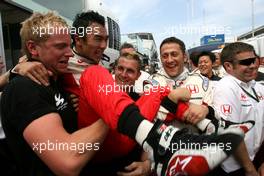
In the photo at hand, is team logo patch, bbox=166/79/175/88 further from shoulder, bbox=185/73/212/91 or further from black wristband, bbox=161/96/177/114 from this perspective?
black wristband, bbox=161/96/177/114

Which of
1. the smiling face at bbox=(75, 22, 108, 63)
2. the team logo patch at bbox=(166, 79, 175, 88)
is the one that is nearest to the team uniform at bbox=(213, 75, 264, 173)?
the team logo patch at bbox=(166, 79, 175, 88)

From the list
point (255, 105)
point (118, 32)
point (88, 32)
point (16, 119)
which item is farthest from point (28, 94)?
point (118, 32)

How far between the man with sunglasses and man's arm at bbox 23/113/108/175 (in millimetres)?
1183

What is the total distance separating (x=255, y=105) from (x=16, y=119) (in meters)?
1.71

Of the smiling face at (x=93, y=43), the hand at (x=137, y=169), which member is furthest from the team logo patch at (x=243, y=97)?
the smiling face at (x=93, y=43)

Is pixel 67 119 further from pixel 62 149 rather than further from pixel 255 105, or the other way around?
pixel 255 105

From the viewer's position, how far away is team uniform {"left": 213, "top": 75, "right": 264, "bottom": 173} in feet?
7.70

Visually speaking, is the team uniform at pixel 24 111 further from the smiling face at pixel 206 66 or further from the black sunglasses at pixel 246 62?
the smiling face at pixel 206 66

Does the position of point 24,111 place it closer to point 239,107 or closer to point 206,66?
point 239,107

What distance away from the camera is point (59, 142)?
1398mm

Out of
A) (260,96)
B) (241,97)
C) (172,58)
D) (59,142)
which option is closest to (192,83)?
(172,58)

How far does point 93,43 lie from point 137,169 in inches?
41.0

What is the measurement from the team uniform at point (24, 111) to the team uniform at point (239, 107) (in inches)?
48.6

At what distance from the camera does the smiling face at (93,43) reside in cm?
248
